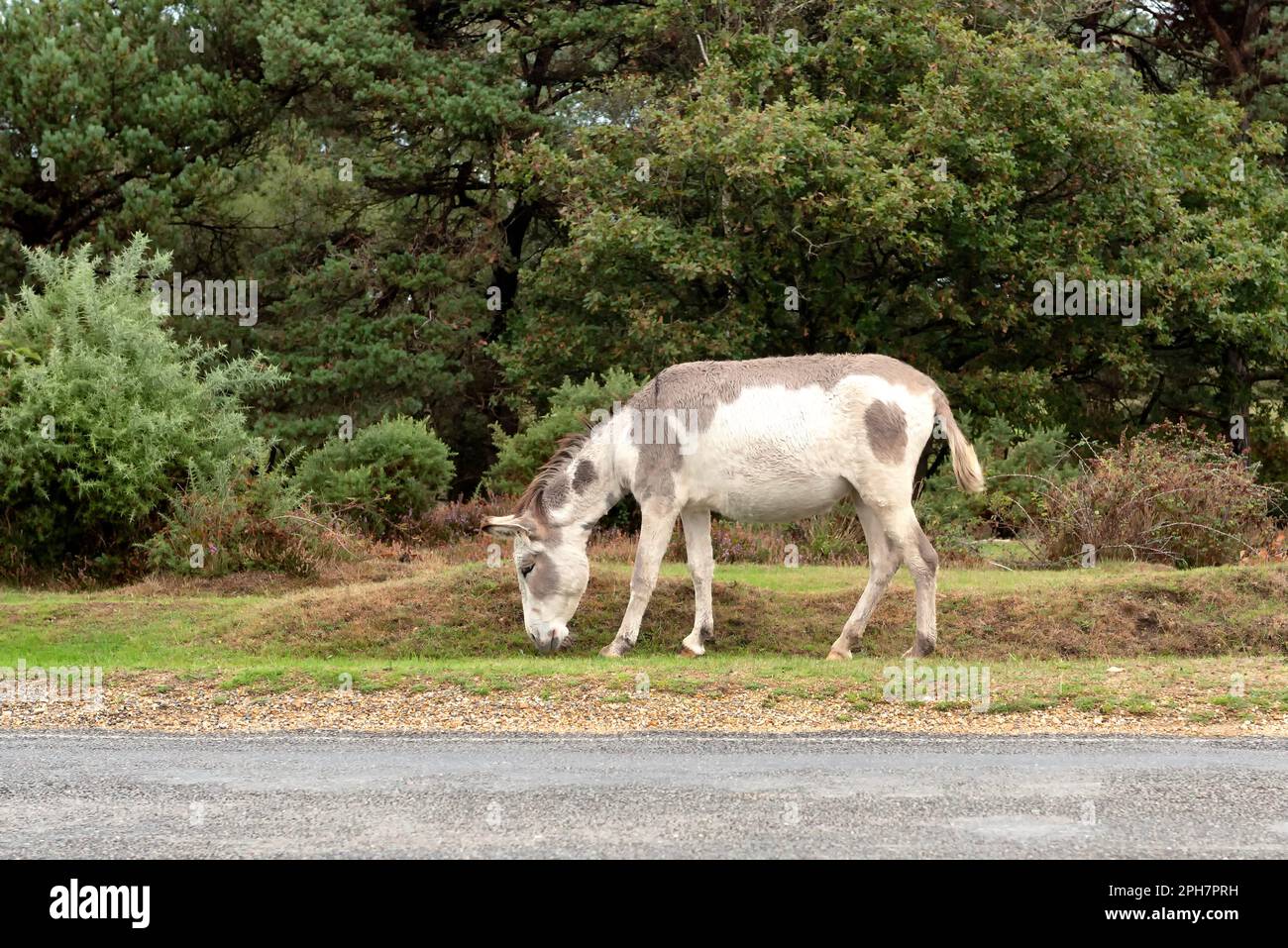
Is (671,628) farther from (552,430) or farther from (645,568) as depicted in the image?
(552,430)

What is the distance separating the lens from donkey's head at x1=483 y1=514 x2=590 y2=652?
14.9 m

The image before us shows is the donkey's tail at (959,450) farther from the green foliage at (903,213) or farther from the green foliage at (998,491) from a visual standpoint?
the green foliage at (903,213)

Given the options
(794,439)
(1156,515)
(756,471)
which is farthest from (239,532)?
(1156,515)

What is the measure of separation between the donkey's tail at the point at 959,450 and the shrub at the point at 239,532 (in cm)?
864

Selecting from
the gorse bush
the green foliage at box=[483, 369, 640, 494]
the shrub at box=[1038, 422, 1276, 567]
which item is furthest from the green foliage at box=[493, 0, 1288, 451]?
the gorse bush

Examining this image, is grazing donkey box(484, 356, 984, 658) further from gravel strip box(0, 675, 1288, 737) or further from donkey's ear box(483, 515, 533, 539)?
gravel strip box(0, 675, 1288, 737)

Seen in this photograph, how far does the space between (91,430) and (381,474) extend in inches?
186

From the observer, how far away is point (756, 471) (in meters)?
14.8

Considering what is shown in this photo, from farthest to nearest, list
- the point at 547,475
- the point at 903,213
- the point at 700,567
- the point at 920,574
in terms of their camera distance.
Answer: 1. the point at 903,213
2. the point at 547,475
3. the point at 700,567
4. the point at 920,574

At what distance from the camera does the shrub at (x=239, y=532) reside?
1927 cm

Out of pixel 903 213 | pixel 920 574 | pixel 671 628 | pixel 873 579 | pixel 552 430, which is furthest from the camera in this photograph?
pixel 903 213

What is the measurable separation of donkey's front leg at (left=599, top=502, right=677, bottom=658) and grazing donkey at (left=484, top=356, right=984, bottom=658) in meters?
0.01

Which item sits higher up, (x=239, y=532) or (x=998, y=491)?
(x=998, y=491)

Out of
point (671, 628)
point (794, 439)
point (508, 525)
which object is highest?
point (794, 439)
